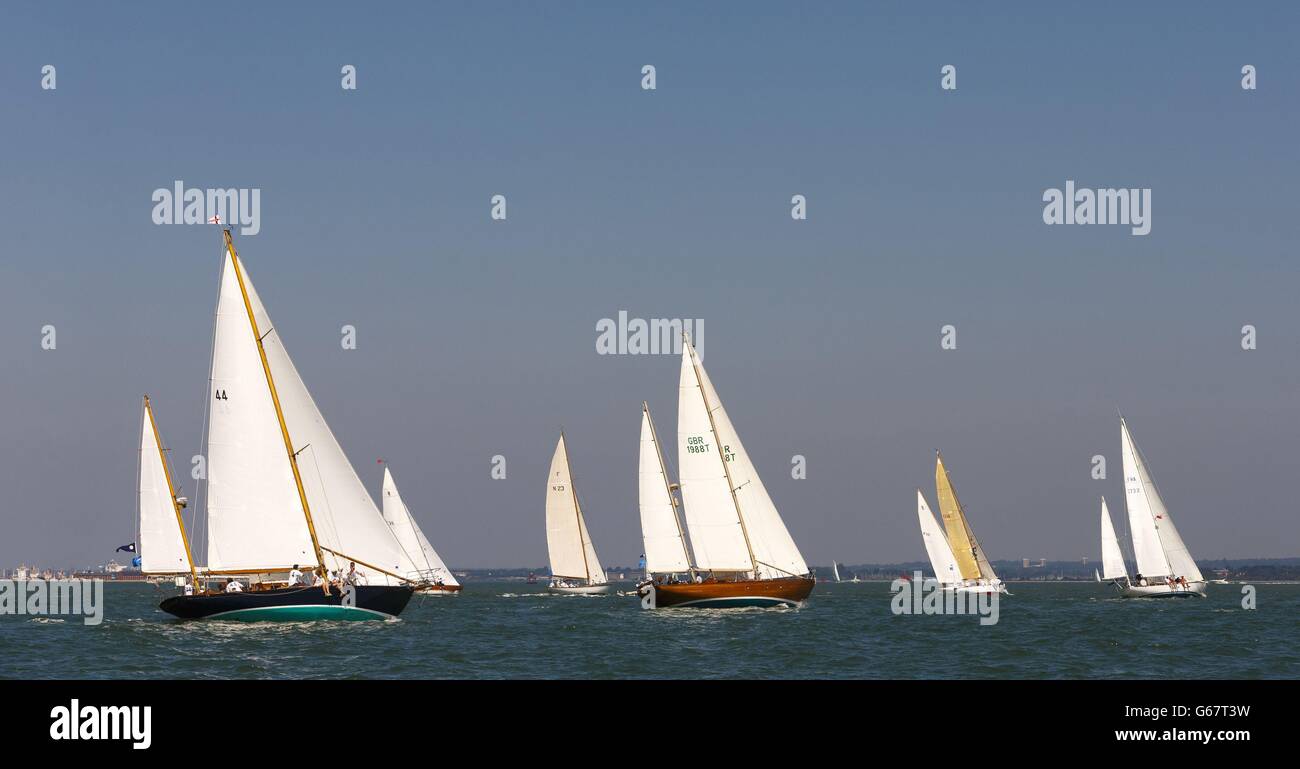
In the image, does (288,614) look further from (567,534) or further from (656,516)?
(567,534)

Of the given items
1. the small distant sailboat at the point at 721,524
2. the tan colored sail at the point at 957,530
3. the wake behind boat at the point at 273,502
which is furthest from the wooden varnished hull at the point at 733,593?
the tan colored sail at the point at 957,530

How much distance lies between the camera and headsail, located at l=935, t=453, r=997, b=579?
112875 millimetres

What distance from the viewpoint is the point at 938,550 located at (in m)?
117

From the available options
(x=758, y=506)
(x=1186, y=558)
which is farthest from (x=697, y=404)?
(x=1186, y=558)

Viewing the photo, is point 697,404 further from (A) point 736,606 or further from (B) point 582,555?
(B) point 582,555

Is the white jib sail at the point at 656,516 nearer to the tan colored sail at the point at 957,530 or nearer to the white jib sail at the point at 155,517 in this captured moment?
the white jib sail at the point at 155,517

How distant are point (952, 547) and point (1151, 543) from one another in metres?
15.3

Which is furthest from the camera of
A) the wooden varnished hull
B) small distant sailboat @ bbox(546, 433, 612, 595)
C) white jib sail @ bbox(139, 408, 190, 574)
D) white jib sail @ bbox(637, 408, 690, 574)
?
small distant sailboat @ bbox(546, 433, 612, 595)

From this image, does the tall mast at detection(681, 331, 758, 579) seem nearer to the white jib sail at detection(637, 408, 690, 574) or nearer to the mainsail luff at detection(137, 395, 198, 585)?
the white jib sail at detection(637, 408, 690, 574)

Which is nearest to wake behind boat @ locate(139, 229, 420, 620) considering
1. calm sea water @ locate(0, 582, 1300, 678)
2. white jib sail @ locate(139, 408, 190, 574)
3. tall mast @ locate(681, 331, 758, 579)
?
calm sea water @ locate(0, 582, 1300, 678)

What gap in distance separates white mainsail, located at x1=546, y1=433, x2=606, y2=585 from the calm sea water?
55241 millimetres

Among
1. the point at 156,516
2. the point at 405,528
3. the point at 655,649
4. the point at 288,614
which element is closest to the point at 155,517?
the point at 156,516
